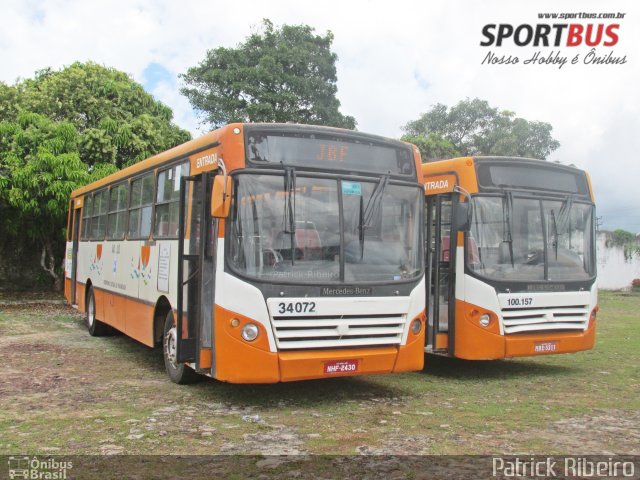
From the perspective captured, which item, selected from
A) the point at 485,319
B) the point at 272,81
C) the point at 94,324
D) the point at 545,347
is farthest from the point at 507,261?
the point at 272,81

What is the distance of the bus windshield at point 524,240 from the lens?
8773mm

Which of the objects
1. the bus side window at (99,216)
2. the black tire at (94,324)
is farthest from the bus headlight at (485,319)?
the black tire at (94,324)

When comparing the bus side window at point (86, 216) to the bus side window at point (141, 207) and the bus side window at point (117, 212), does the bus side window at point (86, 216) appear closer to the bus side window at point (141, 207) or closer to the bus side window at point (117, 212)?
the bus side window at point (117, 212)

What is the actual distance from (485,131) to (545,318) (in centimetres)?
2956

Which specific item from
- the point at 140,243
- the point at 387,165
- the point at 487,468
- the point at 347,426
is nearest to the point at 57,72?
the point at 140,243

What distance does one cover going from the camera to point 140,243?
9.62m

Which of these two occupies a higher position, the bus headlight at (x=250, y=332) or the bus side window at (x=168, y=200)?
the bus side window at (x=168, y=200)

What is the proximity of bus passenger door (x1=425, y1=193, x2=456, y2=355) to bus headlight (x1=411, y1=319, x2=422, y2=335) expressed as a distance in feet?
5.03

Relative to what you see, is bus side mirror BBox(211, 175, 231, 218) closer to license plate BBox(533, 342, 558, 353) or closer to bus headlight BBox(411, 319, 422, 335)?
bus headlight BBox(411, 319, 422, 335)

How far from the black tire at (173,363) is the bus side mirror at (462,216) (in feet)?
12.3

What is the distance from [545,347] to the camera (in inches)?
350

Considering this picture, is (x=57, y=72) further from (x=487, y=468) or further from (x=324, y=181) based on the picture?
(x=487, y=468)

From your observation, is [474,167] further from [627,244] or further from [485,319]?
[627,244]

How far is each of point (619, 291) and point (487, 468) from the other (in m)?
27.8
